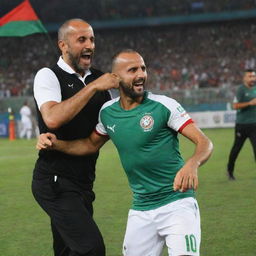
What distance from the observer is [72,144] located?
214 inches

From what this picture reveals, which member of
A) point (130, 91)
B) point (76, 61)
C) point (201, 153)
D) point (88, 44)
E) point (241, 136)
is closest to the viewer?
point (201, 153)

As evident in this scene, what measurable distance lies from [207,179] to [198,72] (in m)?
30.9

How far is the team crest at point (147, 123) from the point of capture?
498 cm

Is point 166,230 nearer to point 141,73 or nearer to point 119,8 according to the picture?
point 141,73

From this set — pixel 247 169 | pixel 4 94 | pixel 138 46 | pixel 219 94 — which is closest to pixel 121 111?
pixel 247 169

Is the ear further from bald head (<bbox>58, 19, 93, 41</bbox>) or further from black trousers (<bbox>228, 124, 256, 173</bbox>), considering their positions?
black trousers (<bbox>228, 124, 256, 173</bbox>)

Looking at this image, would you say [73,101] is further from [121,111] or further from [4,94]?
[4,94]

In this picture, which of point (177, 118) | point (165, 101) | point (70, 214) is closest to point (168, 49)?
point (70, 214)

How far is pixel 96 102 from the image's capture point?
5.57 m

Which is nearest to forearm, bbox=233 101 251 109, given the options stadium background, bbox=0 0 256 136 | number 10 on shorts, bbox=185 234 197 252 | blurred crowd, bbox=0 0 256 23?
number 10 on shorts, bbox=185 234 197 252

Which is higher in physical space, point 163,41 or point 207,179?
point 163,41

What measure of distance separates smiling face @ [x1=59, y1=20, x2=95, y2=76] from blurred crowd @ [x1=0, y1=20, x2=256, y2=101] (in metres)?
36.4

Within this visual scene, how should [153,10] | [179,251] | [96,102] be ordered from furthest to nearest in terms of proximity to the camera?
[153,10], [96,102], [179,251]

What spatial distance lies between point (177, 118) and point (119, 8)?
4661 cm
